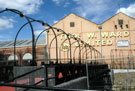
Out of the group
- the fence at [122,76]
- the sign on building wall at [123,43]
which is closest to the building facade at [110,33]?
the sign on building wall at [123,43]

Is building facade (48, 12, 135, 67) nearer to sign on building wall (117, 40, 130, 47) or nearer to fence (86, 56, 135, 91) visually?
sign on building wall (117, 40, 130, 47)

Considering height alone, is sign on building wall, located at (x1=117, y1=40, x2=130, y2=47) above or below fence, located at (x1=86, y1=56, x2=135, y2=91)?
above

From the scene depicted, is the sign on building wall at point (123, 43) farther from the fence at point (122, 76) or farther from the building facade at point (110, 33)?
the fence at point (122, 76)

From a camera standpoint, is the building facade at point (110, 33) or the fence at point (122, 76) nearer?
the fence at point (122, 76)

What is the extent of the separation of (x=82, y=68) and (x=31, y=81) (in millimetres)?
4297

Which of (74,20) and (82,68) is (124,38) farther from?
(82,68)

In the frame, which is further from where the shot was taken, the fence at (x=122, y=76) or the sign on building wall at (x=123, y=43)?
the sign on building wall at (x=123, y=43)

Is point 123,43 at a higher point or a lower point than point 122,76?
higher

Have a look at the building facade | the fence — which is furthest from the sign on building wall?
the fence

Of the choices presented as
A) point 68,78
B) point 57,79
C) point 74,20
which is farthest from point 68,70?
point 74,20

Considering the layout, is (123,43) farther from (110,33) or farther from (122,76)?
(122,76)

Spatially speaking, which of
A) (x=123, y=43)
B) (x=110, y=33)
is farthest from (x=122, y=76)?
(x=110, y=33)

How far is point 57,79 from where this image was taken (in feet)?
17.9

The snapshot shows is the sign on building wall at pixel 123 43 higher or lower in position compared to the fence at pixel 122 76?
higher
